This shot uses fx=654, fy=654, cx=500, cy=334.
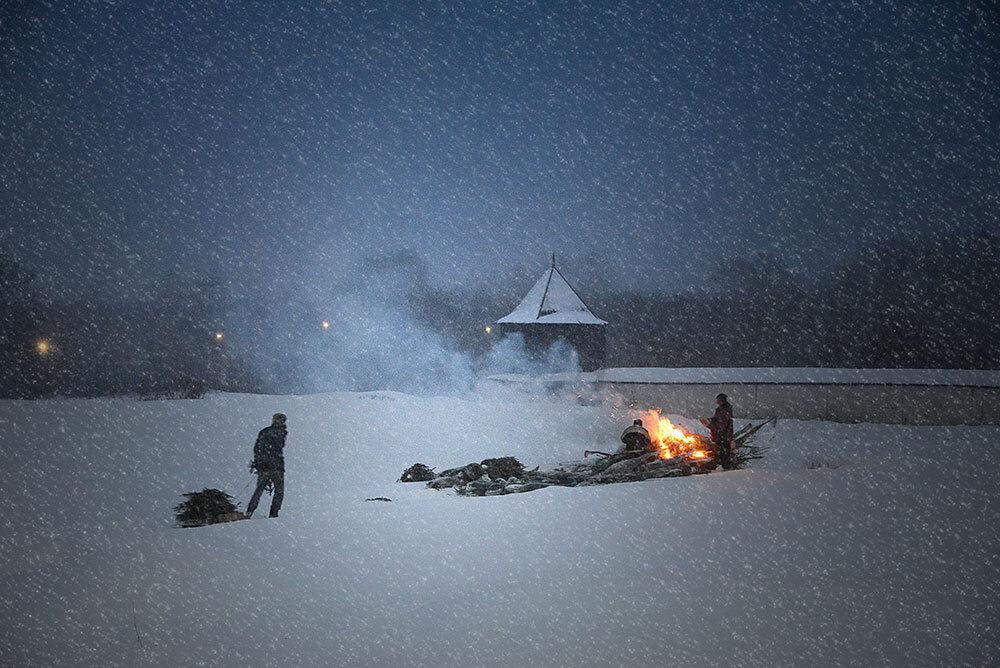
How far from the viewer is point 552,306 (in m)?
43.8

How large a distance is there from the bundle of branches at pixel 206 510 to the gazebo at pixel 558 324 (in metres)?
32.2

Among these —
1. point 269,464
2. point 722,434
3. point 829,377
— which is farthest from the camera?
point 829,377

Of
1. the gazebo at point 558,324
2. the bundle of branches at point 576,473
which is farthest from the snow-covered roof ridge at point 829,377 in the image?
the bundle of branches at point 576,473

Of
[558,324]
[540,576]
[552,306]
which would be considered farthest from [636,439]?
[552,306]

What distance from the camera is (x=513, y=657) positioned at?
5051 mm

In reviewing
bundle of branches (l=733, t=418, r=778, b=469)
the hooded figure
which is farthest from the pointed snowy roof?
the hooded figure

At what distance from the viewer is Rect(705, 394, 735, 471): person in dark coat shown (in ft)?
45.6

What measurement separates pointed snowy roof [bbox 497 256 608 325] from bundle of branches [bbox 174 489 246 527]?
32.5m

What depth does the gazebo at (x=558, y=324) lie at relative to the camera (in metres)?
42.5

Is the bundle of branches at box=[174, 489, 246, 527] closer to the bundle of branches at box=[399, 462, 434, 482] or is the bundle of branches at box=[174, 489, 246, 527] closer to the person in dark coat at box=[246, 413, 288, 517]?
the person in dark coat at box=[246, 413, 288, 517]

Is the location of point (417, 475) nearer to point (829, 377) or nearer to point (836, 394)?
point (836, 394)

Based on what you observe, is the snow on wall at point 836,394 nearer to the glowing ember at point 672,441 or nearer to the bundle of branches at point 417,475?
the glowing ember at point 672,441

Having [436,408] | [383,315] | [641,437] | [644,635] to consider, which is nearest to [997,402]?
[641,437]

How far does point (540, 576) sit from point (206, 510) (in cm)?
653
